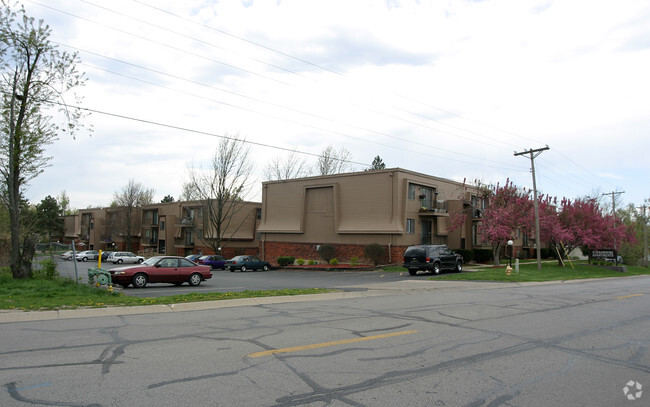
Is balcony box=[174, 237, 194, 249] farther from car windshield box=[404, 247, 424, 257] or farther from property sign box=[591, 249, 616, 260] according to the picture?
property sign box=[591, 249, 616, 260]

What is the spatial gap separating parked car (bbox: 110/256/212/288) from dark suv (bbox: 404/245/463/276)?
39.5ft

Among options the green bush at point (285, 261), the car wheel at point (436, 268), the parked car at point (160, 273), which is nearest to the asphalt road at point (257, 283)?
the parked car at point (160, 273)

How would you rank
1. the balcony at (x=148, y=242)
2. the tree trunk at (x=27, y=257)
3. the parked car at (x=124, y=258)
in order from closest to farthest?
the tree trunk at (x=27, y=257) < the parked car at (x=124, y=258) < the balcony at (x=148, y=242)


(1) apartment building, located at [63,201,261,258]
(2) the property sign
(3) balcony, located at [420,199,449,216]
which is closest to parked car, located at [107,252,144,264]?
(1) apartment building, located at [63,201,261,258]

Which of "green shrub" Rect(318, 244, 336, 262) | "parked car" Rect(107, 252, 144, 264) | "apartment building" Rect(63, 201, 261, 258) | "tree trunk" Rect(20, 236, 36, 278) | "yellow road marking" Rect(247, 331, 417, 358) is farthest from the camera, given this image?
"apartment building" Rect(63, 201, 261, 258)

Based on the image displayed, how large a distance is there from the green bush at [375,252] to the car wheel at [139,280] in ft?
62.5

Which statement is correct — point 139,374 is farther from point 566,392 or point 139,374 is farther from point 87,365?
point 566,392

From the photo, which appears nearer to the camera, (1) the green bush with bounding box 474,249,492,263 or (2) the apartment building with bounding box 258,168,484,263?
(2) the apartment building with bounding box 258,168,484,263

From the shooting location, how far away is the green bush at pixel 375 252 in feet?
114

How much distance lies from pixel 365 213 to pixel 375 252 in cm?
398

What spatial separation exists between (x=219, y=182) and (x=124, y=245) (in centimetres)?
3325

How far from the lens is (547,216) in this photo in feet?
122

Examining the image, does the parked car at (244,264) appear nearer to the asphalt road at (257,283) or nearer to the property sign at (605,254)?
the asphalt road at (257,283)

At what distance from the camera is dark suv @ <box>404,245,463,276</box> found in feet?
88.6
